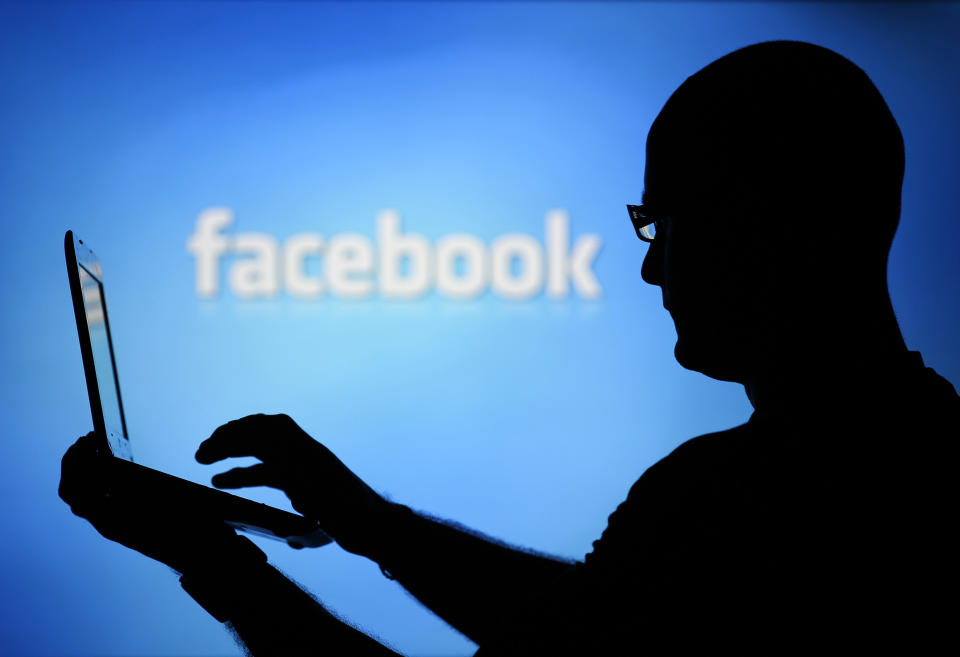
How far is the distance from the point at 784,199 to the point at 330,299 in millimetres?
2124

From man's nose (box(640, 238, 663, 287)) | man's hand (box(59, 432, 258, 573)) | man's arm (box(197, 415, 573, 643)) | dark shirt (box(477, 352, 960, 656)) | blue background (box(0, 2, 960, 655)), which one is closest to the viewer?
dark shirt (box(477, 352, 960, 656))

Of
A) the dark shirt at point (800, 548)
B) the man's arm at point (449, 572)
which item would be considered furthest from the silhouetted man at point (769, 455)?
the man's arm at point (449, 572)

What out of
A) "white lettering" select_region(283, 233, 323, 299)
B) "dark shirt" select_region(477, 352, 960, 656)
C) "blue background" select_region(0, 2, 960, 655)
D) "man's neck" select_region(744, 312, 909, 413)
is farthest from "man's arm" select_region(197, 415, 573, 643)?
"white lettering" select_region(283, 233, 323, 299)

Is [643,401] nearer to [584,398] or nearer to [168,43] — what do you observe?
[584,398]

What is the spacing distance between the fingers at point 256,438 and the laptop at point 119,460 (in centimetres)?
10

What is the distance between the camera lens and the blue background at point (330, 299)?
8.09ft

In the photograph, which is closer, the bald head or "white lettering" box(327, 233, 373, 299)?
the bald head

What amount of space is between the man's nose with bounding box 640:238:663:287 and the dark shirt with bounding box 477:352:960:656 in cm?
23

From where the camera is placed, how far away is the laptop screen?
0.83 m

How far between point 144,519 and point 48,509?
2160mm

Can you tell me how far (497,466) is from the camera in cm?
262

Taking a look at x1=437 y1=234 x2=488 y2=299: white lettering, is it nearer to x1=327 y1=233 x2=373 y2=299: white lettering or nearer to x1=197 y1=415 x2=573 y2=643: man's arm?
x1=327 y1=233 x2=373 y2=299: white lettering

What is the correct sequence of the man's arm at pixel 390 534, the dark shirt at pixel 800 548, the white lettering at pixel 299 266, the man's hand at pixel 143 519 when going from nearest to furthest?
the dark shirt at pixel 800 548 < the man's hand at pixel 143 519 < the man's arm at pixel 390 534 < the white lettering at pixel 299 266

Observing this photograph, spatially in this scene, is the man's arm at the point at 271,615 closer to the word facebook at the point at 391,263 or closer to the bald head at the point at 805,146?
the bald head at the point at 805,146
